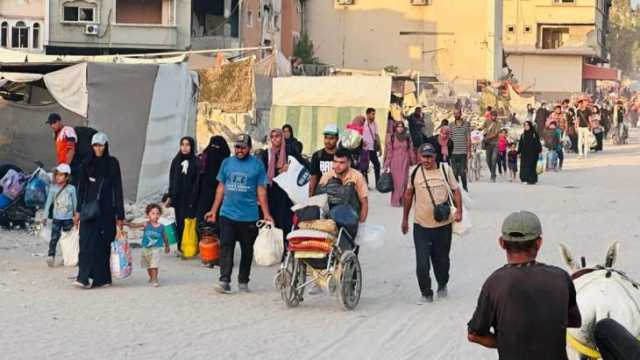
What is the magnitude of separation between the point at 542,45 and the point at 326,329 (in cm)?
7599

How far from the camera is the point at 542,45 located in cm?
8350

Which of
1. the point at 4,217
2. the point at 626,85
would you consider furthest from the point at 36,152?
the point at 626,85

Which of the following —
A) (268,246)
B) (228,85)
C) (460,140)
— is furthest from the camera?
(228,85)

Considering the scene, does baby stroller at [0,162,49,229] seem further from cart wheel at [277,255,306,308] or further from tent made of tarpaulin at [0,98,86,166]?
cart wheel at [277,255,306,308]

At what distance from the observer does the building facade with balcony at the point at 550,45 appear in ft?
265

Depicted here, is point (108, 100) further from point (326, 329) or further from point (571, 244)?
point (326, 329)

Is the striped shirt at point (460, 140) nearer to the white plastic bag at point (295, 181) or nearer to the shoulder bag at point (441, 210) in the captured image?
the white plastic bag at point (295, 181)

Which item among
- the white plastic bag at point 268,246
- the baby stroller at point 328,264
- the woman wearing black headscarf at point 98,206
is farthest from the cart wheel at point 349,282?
the woman wearing black headscarf at point 98,206

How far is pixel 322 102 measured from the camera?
2870 centimetres

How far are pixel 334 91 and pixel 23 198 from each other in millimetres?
13314

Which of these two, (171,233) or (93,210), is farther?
(171,233)

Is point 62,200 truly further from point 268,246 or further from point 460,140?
point 460,140

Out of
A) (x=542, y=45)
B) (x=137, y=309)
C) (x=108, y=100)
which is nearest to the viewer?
(x=137, y=309)

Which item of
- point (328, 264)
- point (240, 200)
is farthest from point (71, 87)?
point (328, 264)
